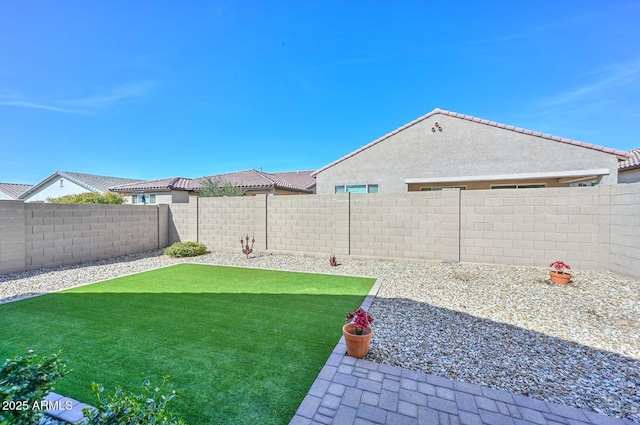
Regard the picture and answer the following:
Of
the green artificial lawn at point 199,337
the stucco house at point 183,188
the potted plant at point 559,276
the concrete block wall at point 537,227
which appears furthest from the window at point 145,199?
the potted plant at point 559,276

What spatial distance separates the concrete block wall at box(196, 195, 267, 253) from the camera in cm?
1132

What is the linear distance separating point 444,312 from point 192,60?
1240cm

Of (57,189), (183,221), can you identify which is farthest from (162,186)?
(57,189)

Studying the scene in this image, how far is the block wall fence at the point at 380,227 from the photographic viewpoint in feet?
24.3

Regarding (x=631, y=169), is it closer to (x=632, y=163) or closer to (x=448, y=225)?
(x=632, y=163)

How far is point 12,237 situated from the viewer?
7855 mm

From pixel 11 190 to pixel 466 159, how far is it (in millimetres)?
47080

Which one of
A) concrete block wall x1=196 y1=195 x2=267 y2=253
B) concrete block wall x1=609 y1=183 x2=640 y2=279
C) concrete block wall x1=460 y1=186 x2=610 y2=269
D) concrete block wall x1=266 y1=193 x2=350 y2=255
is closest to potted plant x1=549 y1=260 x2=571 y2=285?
concrete block wall x1=609 y1=183 x2=640 y2=279

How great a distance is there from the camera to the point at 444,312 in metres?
5.04

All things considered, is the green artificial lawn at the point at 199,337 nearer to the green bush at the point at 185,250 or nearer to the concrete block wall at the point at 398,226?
the concrete block wall at the point at 398,226

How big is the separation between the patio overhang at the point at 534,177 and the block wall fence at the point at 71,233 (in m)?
13.0

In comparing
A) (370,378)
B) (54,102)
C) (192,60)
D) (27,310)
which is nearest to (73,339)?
(27,310)

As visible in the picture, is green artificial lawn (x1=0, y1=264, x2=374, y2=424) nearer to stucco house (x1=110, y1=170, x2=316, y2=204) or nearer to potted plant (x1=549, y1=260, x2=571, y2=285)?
potted plant (x1=549, y1=260, x2=571, y2=285)

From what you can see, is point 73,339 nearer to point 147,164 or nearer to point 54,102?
point 54,102
